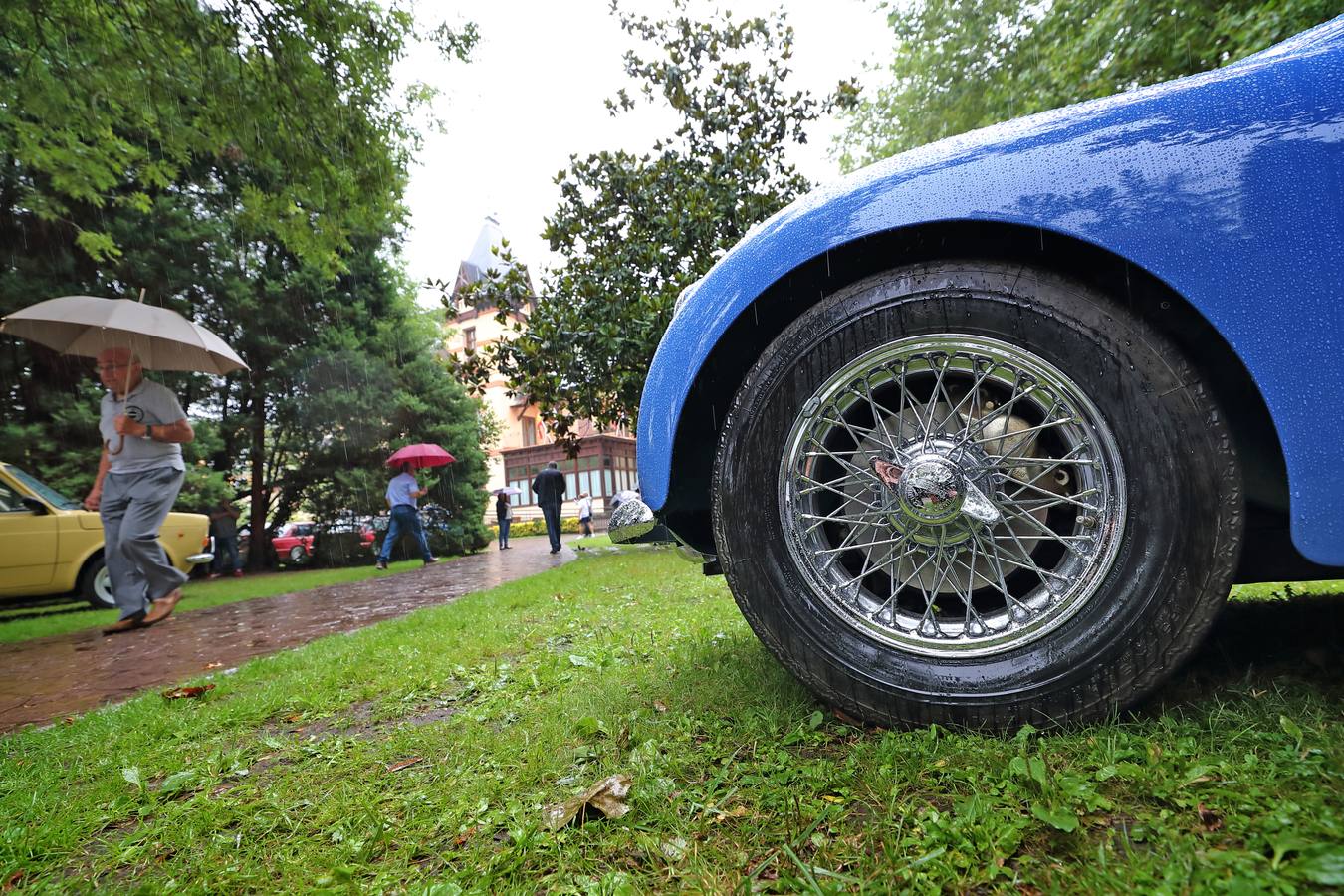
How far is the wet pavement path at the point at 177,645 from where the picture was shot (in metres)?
3.10

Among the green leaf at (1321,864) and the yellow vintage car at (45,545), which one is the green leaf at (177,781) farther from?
the yellow vintage car at (45,545)

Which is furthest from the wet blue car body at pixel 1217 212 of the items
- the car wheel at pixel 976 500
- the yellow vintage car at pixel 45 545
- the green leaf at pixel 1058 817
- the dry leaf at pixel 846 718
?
the yellow vintage car at pixel 45 545

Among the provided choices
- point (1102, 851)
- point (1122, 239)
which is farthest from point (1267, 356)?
point (1102, 851)

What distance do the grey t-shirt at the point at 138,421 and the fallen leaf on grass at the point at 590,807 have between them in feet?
15.8

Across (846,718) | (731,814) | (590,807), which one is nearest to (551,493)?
(846,718)

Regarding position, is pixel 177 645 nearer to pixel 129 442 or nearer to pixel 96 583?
pixel 129 442

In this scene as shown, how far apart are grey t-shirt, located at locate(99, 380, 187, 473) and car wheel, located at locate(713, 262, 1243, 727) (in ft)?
16.4

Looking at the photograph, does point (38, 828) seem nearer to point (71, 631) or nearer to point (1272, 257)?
point (1272, 257)

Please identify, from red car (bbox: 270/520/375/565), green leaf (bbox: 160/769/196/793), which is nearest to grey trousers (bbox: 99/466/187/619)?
green leaf (bbox: 160/769/196/793)

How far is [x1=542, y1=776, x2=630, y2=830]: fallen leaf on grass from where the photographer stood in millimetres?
1301

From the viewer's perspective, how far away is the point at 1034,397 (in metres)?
1.55

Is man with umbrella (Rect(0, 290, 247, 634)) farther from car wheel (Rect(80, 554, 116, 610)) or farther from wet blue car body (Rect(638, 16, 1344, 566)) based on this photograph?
wet blue car body (Rect(638, 16, 1344, 566))

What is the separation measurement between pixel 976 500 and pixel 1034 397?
29 cm

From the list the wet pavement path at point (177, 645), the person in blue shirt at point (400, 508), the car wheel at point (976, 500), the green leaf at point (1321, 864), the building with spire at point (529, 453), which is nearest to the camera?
the green leaf at point (1321, 864)
